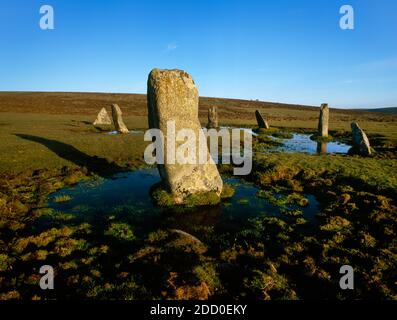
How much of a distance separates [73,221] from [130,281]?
527 centimetres

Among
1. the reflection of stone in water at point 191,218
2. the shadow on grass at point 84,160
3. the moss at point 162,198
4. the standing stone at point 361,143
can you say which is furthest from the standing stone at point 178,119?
the standing stone at point 361,143

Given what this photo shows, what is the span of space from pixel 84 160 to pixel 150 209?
1054 centimetres

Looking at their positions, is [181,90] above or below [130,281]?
above

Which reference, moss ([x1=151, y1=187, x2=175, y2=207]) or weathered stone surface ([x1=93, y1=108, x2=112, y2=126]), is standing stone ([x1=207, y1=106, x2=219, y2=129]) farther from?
moss ([x1=151, y1=187, x2=175, y2=207])

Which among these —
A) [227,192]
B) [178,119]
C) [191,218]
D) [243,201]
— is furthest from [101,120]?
[191,218]

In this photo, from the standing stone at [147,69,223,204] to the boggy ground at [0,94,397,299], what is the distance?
1982 mm

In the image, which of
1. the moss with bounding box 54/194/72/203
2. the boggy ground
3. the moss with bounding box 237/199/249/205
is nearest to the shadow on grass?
the boggy ground

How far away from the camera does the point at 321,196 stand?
47.5ft

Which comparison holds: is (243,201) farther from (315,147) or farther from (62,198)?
(315,147)

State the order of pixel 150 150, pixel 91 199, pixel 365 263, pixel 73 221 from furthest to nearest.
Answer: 1. pixel 150 150
2. pixel 91 199
3. pixel 73 221
4. pixel 365 263
